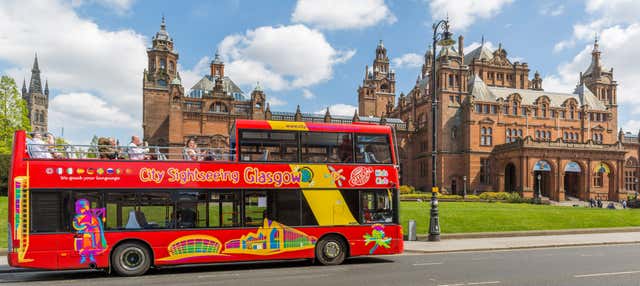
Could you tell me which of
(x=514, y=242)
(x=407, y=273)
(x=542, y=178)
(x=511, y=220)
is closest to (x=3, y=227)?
(x=407, y=273)

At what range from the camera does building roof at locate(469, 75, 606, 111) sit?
2621 inches

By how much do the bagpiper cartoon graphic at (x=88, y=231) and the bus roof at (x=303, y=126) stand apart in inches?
180

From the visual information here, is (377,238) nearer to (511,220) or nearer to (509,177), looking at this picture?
(511,220)

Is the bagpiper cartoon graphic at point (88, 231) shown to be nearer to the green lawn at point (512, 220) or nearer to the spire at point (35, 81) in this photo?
the green lawn at point (512, 220)

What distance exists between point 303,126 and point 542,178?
192 feet

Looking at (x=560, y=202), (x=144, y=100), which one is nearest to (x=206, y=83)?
(x=144, y=100)

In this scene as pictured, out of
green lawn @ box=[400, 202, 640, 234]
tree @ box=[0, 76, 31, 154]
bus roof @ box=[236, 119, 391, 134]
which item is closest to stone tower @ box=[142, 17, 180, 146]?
tree @ box=[0, 76, 31, 154]

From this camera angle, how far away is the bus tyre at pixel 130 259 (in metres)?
13.1

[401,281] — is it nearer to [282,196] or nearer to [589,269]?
[282,196]

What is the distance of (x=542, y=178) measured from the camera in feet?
212

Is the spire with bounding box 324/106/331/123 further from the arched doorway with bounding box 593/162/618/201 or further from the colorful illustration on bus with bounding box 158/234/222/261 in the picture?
the colorful illustration on bus with bounding box 158/234/222/261

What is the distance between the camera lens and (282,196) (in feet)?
47.5

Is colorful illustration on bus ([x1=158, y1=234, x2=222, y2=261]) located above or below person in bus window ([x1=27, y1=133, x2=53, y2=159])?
below

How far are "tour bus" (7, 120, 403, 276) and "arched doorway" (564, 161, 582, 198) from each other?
54.3 meters
